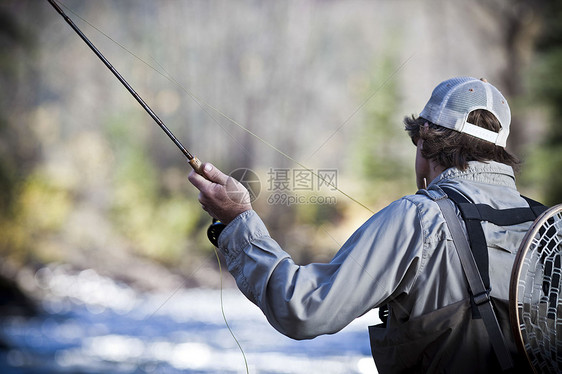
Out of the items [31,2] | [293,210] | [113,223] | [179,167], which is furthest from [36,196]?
[293,210]

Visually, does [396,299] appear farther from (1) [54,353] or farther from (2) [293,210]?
Result: (2) [293,210]

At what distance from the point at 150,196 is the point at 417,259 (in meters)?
11.2

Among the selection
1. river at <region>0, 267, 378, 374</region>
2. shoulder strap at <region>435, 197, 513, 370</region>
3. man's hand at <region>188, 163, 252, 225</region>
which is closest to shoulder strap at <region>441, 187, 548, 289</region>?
shoulder strap at <region>435, 197, 513, 370</region>

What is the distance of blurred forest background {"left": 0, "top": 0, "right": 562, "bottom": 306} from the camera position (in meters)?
11.2

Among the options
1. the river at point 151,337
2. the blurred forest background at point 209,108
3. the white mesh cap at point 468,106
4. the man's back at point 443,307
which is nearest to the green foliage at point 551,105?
the blurred forest background at point 209,108

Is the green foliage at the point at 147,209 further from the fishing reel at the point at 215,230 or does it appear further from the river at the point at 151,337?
the fishing reel at the point at 215,230

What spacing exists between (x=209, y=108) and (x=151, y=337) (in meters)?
5.46

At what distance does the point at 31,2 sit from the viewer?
40.2ft

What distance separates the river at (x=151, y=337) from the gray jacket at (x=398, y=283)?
404 centimetres

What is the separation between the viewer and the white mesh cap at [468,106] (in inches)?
Result: 39.1

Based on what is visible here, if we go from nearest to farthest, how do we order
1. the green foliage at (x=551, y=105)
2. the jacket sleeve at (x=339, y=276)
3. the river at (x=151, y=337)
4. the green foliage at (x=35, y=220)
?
the jacket sleeve at (x=339, y=276)
the river at (x=151, y=337)
the green foliage at (x=551, y=105)
the green foliage at (x=35, y=220)

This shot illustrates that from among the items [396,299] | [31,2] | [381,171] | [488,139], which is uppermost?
[31,2]

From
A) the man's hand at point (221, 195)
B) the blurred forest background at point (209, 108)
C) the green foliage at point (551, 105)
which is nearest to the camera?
the man's hand at point (221, 195)

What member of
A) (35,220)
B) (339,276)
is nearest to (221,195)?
(339,276)
